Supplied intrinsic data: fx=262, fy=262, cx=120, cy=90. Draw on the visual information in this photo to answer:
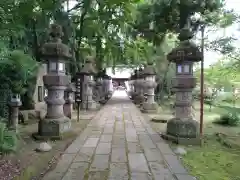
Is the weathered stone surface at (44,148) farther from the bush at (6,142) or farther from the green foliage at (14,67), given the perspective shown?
the green foliage at (14,67)

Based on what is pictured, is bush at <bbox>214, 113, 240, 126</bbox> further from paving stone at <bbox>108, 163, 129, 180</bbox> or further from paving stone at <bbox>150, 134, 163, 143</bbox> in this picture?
paving stone at <bbox>108, 163, 129, 180</bbox>

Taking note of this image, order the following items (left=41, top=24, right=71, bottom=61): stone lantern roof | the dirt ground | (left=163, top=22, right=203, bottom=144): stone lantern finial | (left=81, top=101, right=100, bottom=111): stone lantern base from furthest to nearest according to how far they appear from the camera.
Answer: (left=81, top=101, right=100, bottom=111): stone lantern base → (left=41, top=24, right=71, bottom=61): stone lantern roof → (left=163, top=22, right=203, bottom=144): stone lantern finial → the dirt ground

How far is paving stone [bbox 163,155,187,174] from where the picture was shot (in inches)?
159

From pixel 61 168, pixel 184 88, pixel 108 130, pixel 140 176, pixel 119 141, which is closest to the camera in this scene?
pixel 140 176

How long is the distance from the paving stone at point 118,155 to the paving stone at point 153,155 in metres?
0.42

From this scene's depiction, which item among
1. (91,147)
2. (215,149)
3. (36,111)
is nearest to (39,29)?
(36,111)

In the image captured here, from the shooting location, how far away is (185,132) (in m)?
6.06

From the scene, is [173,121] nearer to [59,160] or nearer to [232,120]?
[59,160]

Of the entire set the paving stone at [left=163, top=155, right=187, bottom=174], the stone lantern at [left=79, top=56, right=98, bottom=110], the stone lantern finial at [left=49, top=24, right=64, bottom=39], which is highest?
the stone lantern finial at [left=49, top=24, right=64, bottom=39]

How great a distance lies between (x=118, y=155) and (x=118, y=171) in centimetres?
84

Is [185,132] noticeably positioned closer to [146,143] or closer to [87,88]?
[146,143]

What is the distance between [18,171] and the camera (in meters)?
3.68

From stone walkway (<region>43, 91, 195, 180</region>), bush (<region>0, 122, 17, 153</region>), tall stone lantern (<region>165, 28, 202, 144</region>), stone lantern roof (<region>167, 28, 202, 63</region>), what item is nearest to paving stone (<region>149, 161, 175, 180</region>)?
stone walkway (<region>43, 91, 195, 180</region>)

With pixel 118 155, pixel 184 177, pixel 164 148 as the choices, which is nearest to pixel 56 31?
pixel 118 155
